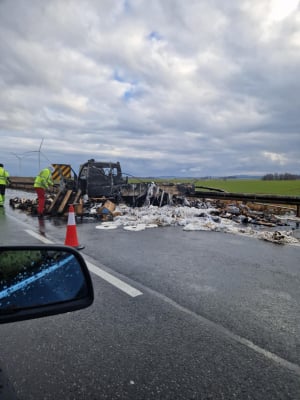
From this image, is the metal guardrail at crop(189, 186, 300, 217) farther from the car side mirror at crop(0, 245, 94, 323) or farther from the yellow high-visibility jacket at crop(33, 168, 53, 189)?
the car side mirror at crop(0, 245, 94, 323)

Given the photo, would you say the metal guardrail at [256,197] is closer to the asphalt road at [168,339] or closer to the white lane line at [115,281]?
the asphalt road at [168,339]

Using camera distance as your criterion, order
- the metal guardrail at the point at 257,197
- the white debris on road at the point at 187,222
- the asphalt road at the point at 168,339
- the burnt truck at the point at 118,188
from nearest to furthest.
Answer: the asphalt road at the point at 168,339
the white debris on road at the point at 187,222
the metal guardrail at the point at 257,197
the burnt truck at the point at 118,188

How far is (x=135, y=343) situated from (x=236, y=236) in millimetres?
5603

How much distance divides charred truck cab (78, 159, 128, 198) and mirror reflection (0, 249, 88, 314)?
11842 mm

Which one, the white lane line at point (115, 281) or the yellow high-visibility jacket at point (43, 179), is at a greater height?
the yellow high-visibility jacket at point (43, 179)

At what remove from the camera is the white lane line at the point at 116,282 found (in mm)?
3727

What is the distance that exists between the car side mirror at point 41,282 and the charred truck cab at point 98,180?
11.9 metres

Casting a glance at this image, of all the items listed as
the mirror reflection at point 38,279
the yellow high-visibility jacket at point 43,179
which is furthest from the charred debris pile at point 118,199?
the mirror reflection at point 38,279

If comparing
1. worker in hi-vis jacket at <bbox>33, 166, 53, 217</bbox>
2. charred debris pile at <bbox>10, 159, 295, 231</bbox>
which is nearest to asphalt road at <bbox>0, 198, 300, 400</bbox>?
charred debris pile at <bbox>10, 159, 295, 231</bbox>

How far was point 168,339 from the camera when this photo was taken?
2664mm

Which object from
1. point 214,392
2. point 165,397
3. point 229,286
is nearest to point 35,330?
point 165,397

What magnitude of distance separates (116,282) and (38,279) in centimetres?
250

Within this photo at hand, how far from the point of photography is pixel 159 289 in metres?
3.84

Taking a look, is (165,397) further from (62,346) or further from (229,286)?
(229,286)
